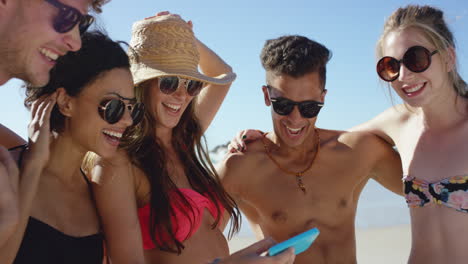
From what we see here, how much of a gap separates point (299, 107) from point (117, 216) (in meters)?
1.78

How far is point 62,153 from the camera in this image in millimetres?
2641

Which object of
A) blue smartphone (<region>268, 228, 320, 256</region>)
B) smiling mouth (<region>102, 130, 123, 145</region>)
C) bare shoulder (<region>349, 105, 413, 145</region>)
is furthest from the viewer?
bare shoulder (<region>349, 105, 413, 145</region>)

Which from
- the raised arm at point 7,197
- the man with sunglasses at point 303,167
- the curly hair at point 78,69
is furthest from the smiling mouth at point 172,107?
the raised arm at point 7,197

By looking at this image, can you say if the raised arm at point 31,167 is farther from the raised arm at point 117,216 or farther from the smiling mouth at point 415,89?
the smiling mouth at point 415,89

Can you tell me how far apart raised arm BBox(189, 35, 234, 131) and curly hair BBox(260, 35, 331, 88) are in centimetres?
44

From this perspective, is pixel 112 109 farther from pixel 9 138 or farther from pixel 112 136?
pixel 9 138

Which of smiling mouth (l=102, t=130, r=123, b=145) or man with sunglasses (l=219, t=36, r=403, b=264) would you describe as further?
man with sunglasses (l=219, t=36, r=403, b=264)

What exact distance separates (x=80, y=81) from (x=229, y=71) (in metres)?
2.01

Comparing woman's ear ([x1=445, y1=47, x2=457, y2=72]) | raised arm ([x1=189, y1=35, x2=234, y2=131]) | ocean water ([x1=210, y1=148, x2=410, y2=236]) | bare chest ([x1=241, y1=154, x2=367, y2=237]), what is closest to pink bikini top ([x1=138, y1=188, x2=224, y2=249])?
bare chest ([x1=241, y1=154, x2=367, y2=237])

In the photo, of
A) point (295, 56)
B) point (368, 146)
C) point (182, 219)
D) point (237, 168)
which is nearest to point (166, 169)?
point (182, 219)

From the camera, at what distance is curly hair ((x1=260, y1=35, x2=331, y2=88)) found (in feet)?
12.6

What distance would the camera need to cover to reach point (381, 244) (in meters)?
9.10

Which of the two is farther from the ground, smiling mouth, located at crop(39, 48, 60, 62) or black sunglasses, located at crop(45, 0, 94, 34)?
black sunglasses, located at crop(45, 0, 94, 34)

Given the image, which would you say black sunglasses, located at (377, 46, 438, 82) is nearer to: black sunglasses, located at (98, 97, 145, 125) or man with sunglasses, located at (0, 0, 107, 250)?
black sunglasses, located at (98, 97, 145, 125)
